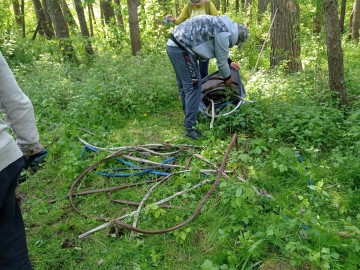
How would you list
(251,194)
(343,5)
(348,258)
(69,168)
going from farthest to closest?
(343,5) < (69,168) < (251,194) < (348,258)

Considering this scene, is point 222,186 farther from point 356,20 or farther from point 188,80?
point 356,20

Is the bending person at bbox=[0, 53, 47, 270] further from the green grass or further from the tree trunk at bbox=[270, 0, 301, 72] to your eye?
the tree trunk at bbox=[270, 0, 301, 72]

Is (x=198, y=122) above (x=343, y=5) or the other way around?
the other way around

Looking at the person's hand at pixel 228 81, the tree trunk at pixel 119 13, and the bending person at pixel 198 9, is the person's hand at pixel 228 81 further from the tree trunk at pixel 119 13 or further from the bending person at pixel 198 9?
the tree trunk at pixel 119 13

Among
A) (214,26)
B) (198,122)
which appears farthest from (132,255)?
(214,26)

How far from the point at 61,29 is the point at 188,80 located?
6.09 meters

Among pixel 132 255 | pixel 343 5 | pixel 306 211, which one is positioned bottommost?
pixel 132 255

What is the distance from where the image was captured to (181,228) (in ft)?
9.45

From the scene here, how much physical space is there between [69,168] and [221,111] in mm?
2172

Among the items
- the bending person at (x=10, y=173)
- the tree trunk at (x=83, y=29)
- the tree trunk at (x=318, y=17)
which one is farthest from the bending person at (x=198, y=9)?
the bending person at (x=10, y=173)

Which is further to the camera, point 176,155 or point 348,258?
point 176,155

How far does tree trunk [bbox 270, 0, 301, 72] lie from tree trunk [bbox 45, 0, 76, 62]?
210 inches

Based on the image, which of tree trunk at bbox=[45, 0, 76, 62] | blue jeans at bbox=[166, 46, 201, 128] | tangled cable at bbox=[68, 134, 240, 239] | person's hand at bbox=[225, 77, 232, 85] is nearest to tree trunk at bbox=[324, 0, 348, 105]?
person's hand at bbox=[225, 77, 232, 85]

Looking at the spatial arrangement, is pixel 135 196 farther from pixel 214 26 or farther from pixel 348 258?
pixel 214 26
